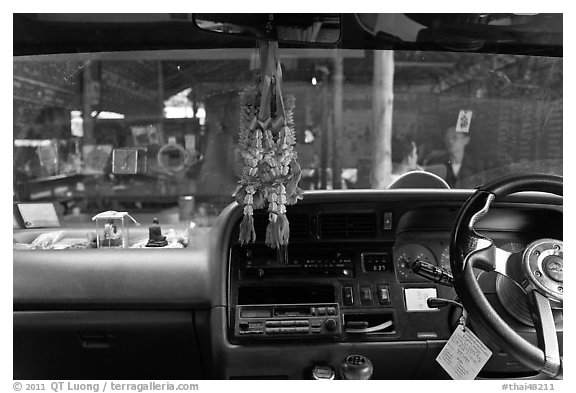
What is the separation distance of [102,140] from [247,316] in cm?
110

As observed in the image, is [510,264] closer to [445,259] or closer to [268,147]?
[445,259]

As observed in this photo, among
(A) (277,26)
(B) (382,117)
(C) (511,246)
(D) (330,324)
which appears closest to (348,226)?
(D) (330,324)

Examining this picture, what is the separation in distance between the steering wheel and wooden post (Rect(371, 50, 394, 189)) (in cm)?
76

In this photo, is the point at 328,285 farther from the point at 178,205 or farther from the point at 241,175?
the point at 178,205

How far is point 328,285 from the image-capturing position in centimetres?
188

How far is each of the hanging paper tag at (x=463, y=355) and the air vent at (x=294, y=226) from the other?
0.65m

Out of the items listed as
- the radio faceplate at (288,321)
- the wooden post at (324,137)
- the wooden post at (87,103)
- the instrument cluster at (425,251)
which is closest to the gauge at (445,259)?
the instrument cluster at (425,251)

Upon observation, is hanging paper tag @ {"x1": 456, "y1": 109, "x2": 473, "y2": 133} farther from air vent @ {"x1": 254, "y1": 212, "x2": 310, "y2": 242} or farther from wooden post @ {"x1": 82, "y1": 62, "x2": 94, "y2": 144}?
wooden post @ {"x1": 82, "y1": 62, "x2": 94, "y2": 144}

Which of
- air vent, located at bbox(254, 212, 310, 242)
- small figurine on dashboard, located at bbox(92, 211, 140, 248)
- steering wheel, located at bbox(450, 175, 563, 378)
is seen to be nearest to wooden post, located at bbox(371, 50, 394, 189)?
air vent, located at bbox(254, 212, 310, 242)

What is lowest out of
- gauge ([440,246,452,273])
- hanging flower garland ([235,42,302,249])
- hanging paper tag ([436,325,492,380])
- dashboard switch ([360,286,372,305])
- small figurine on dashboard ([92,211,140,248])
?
hanging paper tag ([436,325,492,380])

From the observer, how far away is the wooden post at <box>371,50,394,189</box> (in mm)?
2232

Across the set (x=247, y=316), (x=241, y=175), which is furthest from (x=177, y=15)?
(x=247, y=316)

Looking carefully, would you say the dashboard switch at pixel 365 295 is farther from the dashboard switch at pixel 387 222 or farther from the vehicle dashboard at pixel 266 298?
the dashboard switch at pixel 387 222
